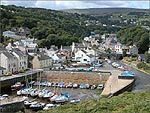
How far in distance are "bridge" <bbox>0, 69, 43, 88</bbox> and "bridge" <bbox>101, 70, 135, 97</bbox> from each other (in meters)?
8.23

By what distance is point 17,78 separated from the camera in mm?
35969

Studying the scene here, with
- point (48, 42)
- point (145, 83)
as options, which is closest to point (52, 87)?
point (145, 83)

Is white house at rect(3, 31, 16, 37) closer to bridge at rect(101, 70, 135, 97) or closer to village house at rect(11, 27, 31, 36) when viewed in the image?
village house at rect(11, 27, 31, 36)

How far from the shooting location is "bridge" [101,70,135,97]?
3154cm

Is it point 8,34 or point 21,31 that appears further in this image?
point 21,31

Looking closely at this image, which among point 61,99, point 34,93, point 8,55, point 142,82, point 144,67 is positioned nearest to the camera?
point 61,99

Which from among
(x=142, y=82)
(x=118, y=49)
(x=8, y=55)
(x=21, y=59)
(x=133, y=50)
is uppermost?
(x=8, y=55)

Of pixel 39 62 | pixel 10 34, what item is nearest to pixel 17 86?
pixel 39 62

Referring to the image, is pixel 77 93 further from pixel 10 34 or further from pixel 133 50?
pixel 10 34

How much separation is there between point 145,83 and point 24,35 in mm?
38863

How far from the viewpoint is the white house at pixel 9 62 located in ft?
128

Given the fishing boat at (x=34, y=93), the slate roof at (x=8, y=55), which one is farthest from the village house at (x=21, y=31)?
the fishing boat at (x=34, y=93)

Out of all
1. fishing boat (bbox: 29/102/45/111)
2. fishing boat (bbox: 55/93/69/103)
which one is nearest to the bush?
fishing boat (bbox: 55/93/69/103)

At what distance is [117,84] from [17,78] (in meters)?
10.1
